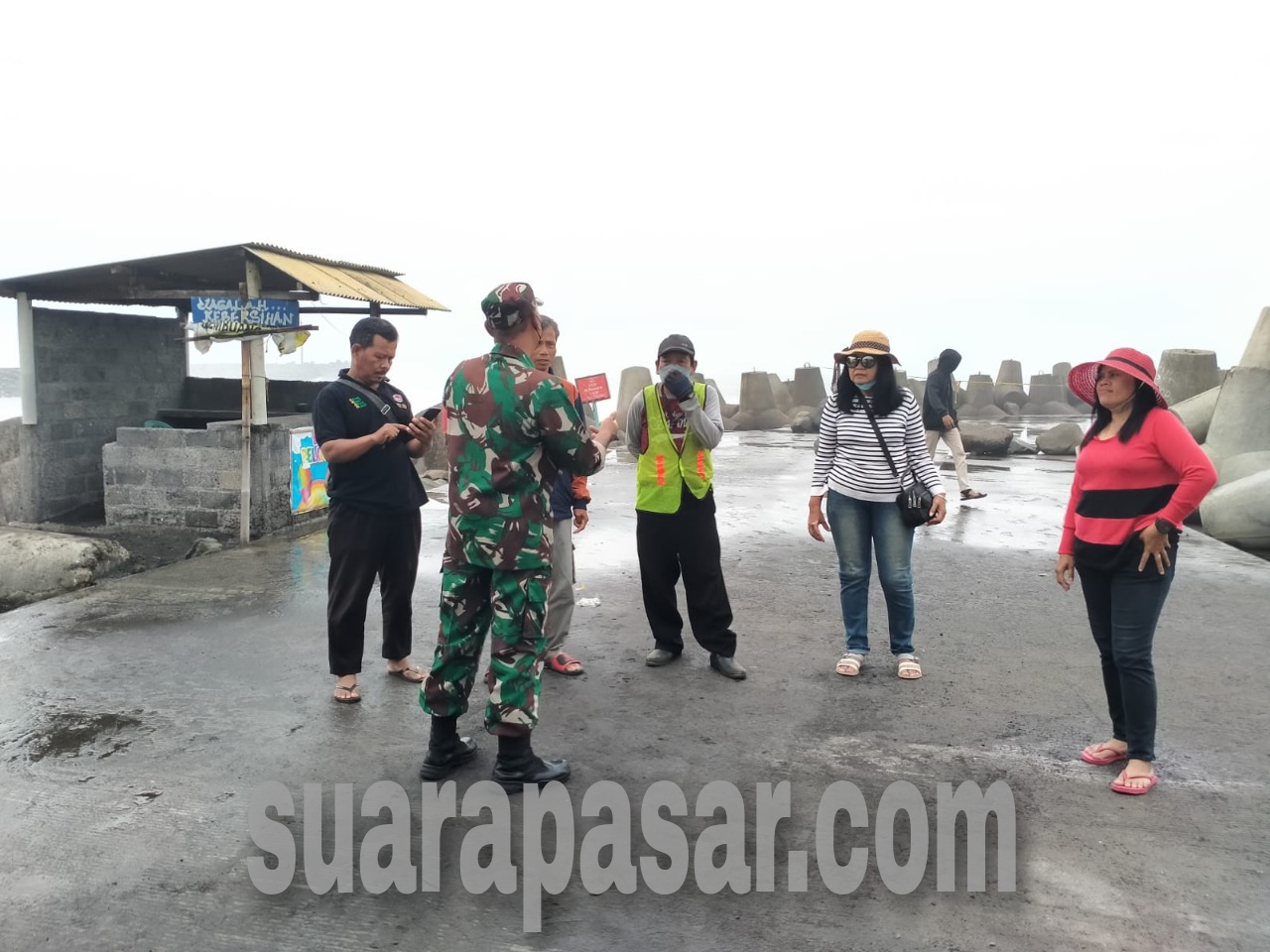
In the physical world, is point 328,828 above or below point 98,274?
below

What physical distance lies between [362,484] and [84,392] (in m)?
8.29

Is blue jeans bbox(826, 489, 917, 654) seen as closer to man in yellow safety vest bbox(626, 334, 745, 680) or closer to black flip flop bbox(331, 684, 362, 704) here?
man in yellow safety vest bbox(626, 334, 745, 680)

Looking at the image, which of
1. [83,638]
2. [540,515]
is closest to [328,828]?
[540,515]

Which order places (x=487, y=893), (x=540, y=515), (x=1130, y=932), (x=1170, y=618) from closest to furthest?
(x=1130, y=932)
(x=487, y=893)
(x=540, y=515)
(x=1170, y=618)

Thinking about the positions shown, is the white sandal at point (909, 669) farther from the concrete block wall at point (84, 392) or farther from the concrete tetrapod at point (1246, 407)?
the concrete block wall at point (84, 392)

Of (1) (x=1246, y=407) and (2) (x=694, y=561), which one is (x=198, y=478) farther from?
(1) (x=1246, y=407)

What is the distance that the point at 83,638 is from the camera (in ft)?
18.2

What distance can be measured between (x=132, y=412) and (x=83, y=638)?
6900 mm

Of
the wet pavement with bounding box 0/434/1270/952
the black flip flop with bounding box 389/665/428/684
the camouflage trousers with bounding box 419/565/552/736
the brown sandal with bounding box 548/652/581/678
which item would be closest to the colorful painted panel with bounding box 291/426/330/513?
the wet pavement with bounding box 0/434/1270/952

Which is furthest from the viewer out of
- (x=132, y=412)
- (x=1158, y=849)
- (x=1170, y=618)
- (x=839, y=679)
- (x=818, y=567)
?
(x=132, y=412)

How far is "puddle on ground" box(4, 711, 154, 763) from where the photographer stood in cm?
392

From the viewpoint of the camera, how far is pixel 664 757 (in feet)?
12.5

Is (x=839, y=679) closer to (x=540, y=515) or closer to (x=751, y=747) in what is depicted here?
(x=751, y=747)

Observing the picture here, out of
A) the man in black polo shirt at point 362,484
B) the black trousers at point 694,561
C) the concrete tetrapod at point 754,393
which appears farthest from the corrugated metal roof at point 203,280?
the concrete tetrapod at point 754,393
